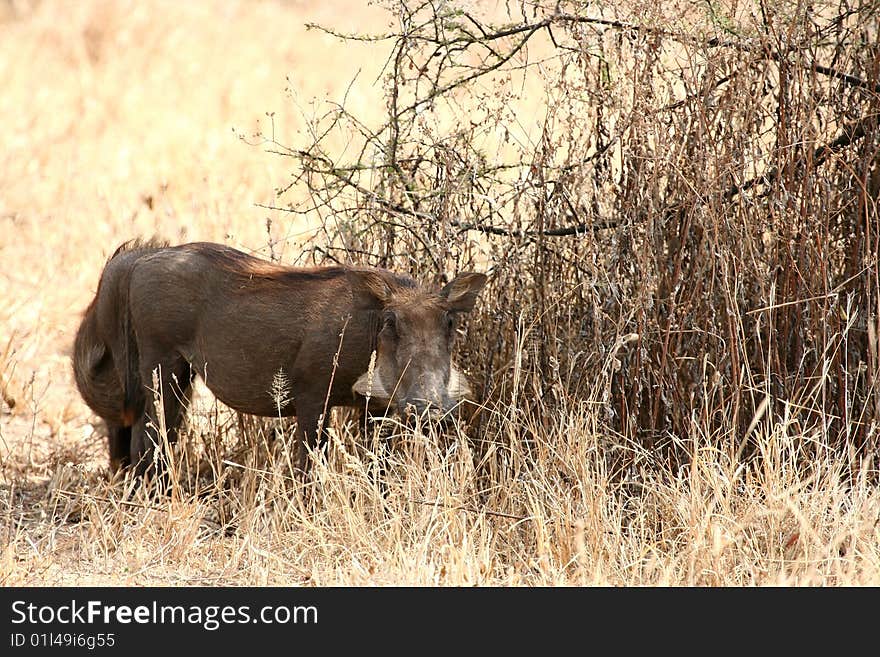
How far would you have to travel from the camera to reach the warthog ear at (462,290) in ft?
15.1

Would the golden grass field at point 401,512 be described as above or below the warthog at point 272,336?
below

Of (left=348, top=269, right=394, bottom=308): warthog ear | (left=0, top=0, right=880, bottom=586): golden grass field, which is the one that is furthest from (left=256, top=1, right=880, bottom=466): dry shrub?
(left=348, top=269, right=394, bottom=308): warthog ear

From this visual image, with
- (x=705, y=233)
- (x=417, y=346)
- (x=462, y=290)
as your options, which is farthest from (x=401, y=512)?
(x=705, y=233)

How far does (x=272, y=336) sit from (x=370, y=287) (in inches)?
19.6

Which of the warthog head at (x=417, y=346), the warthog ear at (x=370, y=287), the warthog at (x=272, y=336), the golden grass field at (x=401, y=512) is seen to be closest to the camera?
the golden grass field at (x=401, y=512)

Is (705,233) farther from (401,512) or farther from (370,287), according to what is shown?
(401,512)

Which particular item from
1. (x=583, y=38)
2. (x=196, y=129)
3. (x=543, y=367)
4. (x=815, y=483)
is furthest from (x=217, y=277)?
(x=196, y=129)

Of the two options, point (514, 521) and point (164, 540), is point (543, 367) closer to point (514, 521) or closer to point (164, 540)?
point (514, 521)

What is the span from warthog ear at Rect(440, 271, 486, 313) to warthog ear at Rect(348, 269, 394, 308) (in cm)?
23

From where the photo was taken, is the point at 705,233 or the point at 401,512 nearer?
the point at 401,512

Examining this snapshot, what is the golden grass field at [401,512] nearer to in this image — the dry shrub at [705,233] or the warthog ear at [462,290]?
the dry shrub at [705,233]

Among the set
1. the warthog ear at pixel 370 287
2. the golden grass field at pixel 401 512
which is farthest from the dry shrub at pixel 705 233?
the warthog ear at pixel 370 287

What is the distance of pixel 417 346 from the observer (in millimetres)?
4492

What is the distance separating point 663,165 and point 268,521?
6.85ft
